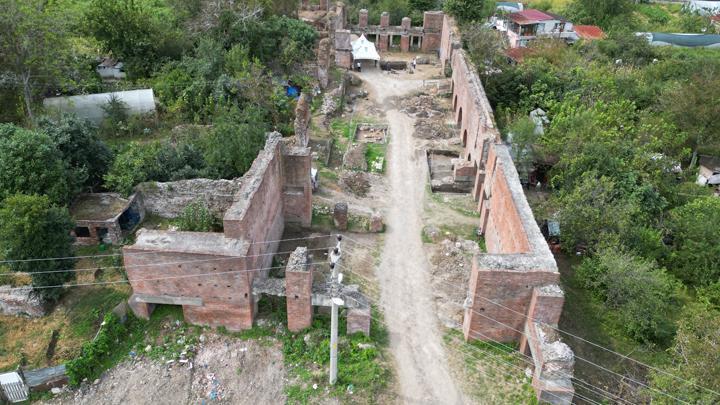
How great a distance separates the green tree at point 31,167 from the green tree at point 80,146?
52.8 inches

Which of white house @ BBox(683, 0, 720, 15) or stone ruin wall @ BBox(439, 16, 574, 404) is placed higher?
white house @ BBox(683, 0, 720, 15)

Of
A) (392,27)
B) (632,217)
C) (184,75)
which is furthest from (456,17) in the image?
(632,217)

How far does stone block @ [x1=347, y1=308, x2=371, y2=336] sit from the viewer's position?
17.8 meters

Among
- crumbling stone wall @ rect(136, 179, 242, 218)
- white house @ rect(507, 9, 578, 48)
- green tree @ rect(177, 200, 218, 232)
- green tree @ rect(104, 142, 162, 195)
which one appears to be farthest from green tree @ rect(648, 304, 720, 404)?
white house @ rect(507, 9, 578, 48)

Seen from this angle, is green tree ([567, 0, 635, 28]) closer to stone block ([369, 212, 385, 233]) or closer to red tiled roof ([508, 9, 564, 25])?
red tiled roof ([508, 9, 564, 25])

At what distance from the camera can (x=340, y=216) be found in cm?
2392

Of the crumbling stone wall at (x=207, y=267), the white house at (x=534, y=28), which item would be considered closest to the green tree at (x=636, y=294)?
the crumbling stone wall at (x=207, y=267)

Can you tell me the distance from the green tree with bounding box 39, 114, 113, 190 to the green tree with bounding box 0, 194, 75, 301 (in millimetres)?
4882

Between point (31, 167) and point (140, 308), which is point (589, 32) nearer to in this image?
point (140, 308)

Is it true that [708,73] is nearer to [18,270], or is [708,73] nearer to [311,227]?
[311,227]

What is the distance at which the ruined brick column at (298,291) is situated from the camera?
17.2 metres

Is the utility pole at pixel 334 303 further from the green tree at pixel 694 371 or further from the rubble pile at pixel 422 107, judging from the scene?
the rubble pile at pixel 422 107

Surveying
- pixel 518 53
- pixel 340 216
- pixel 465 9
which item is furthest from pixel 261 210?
pixel 518 53

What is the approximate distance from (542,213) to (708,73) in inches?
941
